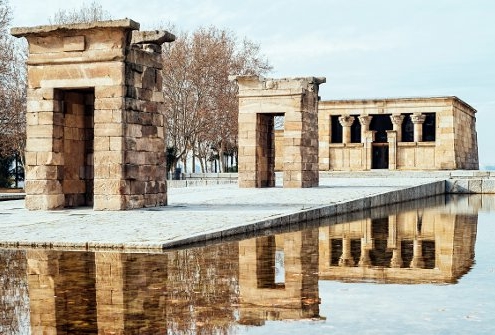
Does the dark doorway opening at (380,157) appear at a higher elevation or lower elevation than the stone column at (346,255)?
higher

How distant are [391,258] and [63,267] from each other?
392 centimetres

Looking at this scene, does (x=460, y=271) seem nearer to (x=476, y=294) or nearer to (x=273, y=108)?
(x=476, y=294)

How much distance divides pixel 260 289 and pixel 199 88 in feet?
137

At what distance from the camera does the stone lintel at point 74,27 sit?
49.8 feet

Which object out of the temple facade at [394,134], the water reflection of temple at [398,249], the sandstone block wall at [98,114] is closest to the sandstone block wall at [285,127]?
the water reflection of temple at [398,249]

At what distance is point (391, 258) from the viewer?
31.1ft

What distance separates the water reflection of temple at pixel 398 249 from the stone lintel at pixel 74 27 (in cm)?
561

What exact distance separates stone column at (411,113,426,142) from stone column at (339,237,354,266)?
38.3 meters

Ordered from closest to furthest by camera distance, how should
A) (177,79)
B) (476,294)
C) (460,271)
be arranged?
(476,294), (460,271), (177,79)

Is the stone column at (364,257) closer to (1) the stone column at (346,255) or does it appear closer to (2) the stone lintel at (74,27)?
(1) the stone column at (346,255)

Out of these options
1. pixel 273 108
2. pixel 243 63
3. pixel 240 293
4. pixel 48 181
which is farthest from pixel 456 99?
pixel 240 293

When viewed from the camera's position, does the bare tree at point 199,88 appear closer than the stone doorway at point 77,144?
No

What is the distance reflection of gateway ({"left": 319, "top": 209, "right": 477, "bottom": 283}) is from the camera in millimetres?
8000

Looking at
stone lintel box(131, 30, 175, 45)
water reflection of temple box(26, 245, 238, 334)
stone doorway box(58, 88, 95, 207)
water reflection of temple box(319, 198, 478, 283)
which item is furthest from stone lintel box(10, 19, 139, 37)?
water reflection of temple box(26, 245, 238, 334)
